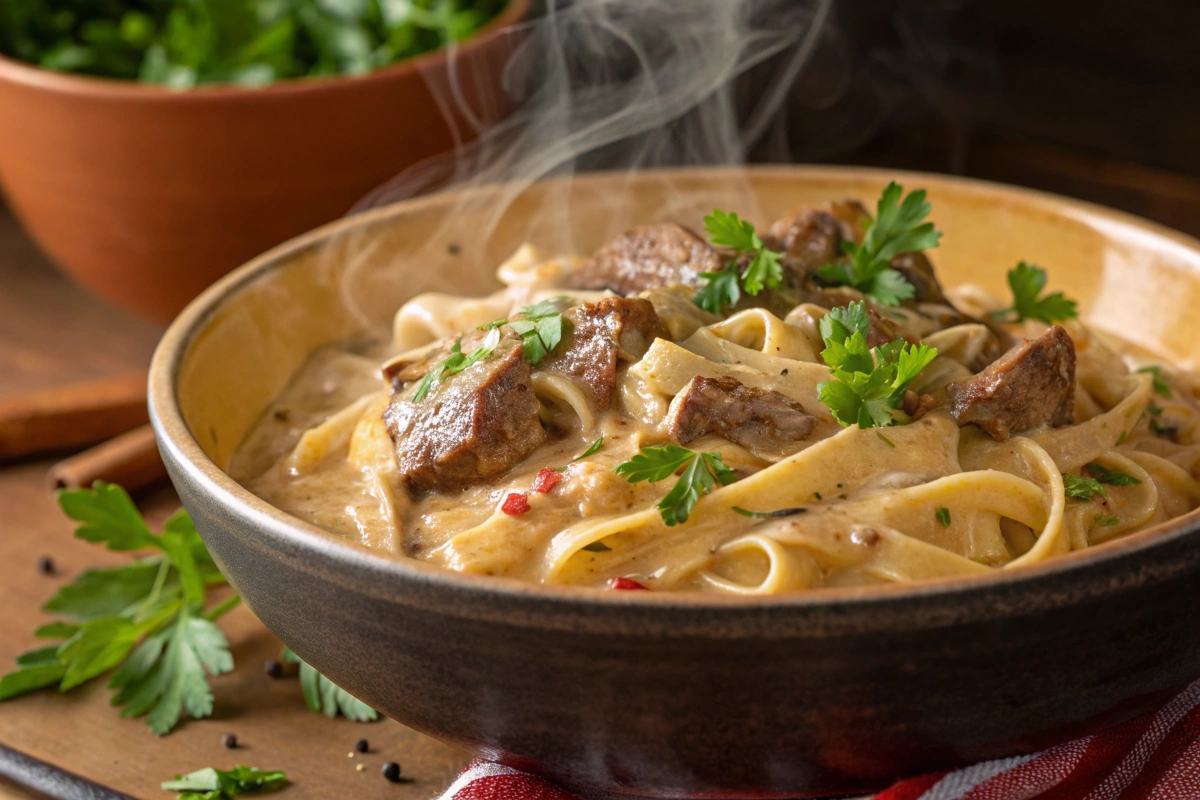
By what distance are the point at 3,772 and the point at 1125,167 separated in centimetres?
755

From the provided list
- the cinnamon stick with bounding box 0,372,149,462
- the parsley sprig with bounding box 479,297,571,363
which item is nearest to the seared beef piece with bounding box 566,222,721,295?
the parsley sprig with bounding box 479,297,571,363

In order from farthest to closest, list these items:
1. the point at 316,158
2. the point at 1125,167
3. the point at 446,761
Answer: the point at 1125,167 → the point at 316,158 → the point at 446,761

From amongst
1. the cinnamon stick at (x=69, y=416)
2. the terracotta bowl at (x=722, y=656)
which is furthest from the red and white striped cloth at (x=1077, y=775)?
the cinnamon stick at (x=69, y=416)

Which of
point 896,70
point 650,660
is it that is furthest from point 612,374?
point 896,70

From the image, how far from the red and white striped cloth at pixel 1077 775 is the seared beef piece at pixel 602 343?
3.19ft

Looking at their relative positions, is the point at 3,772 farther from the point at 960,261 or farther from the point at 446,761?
the point at 960,261

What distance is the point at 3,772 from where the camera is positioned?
138 inches

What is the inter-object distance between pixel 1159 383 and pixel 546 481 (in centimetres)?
207

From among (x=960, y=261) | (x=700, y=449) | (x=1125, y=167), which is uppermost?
(x=700, y=449)

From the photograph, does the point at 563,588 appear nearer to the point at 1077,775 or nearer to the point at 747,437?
the point at 747,437

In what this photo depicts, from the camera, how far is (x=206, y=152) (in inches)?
213

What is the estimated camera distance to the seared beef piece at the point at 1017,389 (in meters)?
3.35

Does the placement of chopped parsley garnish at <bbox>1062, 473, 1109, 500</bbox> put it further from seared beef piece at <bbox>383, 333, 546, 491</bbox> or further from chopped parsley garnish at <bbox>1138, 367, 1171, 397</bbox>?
seared beef piece at <bbox>383, 333, 546, 491</bbox>

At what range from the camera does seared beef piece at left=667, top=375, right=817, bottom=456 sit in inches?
127
